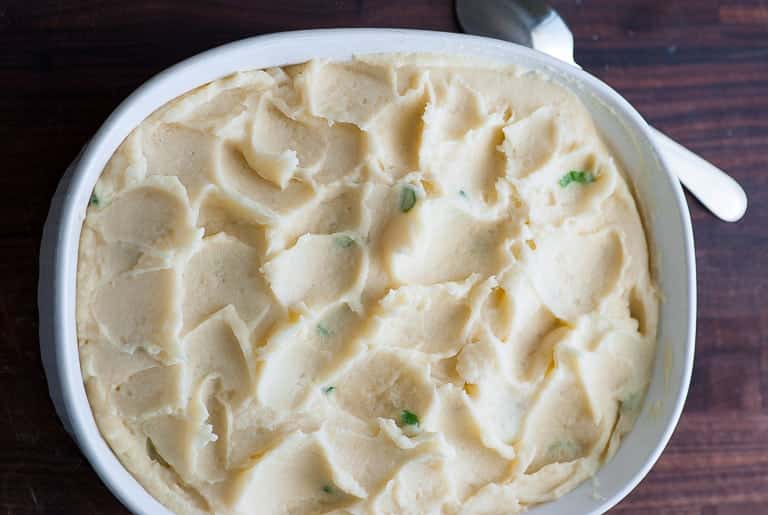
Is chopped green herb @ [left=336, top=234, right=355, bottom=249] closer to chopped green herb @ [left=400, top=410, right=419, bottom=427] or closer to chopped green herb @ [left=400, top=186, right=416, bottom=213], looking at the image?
chopped green herb @ [left=400, top=186, right=416, bottom=213]

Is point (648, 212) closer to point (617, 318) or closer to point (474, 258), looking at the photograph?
point (617, 318)

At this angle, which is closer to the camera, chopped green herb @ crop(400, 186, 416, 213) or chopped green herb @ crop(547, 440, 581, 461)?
chopped green herb @ crop(400, 186, 416, 213)

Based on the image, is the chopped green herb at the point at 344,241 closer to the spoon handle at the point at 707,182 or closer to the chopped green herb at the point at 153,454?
the chopped green herb at the point at 153,454

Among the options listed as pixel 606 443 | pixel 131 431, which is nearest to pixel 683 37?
pixel 606 443

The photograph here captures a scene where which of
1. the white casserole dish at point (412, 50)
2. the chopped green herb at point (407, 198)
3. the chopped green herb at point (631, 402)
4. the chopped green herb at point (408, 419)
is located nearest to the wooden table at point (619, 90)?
the white casserole dish at point (412, 50)

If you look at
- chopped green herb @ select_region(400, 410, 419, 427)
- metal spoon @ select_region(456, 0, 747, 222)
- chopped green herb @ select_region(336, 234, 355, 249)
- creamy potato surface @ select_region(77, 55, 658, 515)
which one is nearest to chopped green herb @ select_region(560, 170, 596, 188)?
creamy potato surface @ select_region(77, 55, 658, 515)
